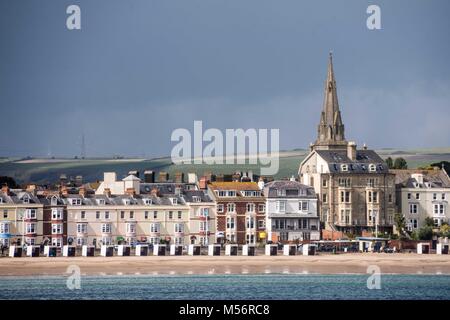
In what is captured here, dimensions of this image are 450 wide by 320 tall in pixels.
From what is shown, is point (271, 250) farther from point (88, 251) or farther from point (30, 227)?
point (30, 227)

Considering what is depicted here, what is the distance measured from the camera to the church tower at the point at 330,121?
163750 mm

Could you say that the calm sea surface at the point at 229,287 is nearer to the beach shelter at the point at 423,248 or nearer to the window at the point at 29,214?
the beach shelter at the point at 423,248

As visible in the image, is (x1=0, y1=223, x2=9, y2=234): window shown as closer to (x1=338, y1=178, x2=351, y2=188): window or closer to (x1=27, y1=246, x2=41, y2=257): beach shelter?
(x1=27, y1=246, x2=41, y2=257): beach shelter

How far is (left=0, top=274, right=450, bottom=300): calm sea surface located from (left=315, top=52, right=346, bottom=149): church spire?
55389 millimetres

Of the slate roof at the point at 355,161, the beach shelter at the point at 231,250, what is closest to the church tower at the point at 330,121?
the slate roof at the point at 355,161

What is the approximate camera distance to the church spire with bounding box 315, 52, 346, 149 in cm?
16412

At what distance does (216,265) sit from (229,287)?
7.98 m

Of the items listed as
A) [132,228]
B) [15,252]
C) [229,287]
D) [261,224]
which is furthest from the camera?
[261,224]

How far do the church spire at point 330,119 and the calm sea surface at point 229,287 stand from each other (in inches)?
2181

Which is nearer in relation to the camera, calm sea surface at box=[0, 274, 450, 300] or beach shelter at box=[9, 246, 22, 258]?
calm sea surface at box=[0, 274, 450, 300]

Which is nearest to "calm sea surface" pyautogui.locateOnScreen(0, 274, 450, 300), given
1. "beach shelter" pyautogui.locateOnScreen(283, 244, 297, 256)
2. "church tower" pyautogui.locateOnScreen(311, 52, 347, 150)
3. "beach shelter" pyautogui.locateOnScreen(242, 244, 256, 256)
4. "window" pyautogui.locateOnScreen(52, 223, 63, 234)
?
"beach shelter" pyautogui.locateOnScreen(242, 244, 256, 256)

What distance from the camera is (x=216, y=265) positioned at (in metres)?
111

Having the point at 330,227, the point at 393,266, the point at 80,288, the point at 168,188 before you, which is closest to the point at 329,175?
the point at 330,227

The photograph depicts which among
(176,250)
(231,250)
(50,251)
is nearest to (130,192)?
(176,250)
